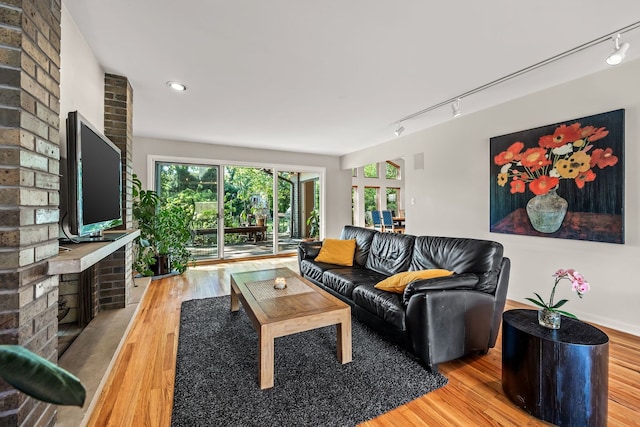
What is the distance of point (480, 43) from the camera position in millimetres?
2172

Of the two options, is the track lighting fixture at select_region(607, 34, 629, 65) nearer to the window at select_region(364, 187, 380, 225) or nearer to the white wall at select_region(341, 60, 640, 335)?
the white wall at select_region(341, 60, 640, 335)

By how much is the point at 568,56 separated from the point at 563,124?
2.50 ft

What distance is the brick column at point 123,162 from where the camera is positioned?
266 centimetres

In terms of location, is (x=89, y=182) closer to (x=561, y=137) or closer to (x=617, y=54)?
(x=617, y=54)

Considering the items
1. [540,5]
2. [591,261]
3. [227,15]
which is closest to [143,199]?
[227,15]

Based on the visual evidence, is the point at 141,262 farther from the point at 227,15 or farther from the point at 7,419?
the point at 227,15

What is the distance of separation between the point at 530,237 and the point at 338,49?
113 inches

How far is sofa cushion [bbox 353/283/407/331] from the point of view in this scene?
2025mm

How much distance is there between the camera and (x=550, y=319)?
156cm

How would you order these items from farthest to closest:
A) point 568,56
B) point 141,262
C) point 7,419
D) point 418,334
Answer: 1. point 141,262
2. point 568,56
3. point 418,334
4. point 7,419

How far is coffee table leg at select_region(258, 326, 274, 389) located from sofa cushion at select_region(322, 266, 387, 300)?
3.67ft

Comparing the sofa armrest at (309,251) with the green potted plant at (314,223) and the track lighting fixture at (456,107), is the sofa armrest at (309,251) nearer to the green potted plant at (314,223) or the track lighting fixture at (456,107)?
the track lighting fixture at (456,107)

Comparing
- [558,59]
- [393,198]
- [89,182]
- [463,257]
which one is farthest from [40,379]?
[393,198]

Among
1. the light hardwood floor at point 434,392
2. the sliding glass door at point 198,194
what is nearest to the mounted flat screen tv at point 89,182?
the light hardwood floor at point 434,392
